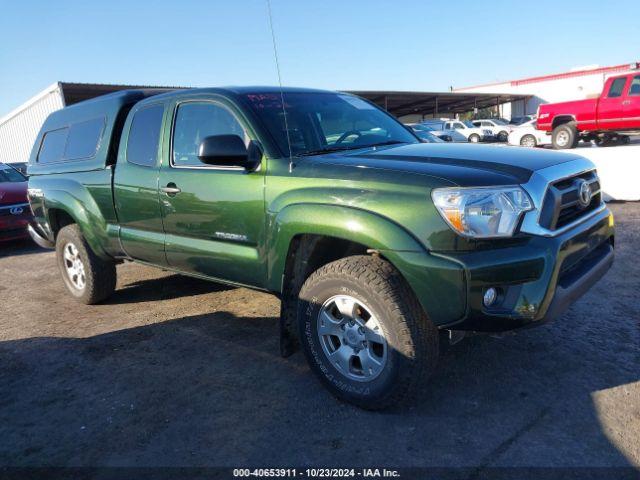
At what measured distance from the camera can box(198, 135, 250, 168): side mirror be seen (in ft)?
10.1

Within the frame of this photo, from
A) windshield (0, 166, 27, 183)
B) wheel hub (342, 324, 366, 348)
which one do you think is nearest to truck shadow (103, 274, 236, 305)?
wheel hub (342, 324, 366, 348)

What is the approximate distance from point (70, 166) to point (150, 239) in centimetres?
150

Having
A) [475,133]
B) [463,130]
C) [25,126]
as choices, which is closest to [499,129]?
[475,133]

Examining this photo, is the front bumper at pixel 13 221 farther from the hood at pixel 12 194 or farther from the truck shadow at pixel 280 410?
the truck shadow at pixel 280 410

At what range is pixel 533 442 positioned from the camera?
2.48 metres

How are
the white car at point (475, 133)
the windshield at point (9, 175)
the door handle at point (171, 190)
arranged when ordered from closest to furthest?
the door handle at point (171, 190) → the windshield at point (9, 175) → the white car at point (475, 133)

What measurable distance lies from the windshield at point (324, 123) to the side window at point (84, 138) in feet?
6.13

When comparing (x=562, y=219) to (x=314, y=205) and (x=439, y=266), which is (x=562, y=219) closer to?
(x=439, y=266)

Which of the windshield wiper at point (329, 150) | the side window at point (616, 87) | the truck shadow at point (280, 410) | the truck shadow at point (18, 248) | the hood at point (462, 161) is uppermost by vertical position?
the side window at point (616, 87)

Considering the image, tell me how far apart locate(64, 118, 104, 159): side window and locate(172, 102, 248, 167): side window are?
3.86ft

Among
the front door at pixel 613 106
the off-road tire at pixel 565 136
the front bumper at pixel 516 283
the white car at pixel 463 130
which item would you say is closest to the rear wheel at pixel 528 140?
the off-road tire at pixel 565 136

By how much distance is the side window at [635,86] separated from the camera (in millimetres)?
14039

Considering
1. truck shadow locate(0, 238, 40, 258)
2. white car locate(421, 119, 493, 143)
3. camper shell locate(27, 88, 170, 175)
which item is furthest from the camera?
white car locate(421, 119, 493, 143)

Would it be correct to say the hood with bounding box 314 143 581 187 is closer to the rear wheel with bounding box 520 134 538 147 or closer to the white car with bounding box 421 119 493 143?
the rear wheel with bounding box 520 134 538 147
